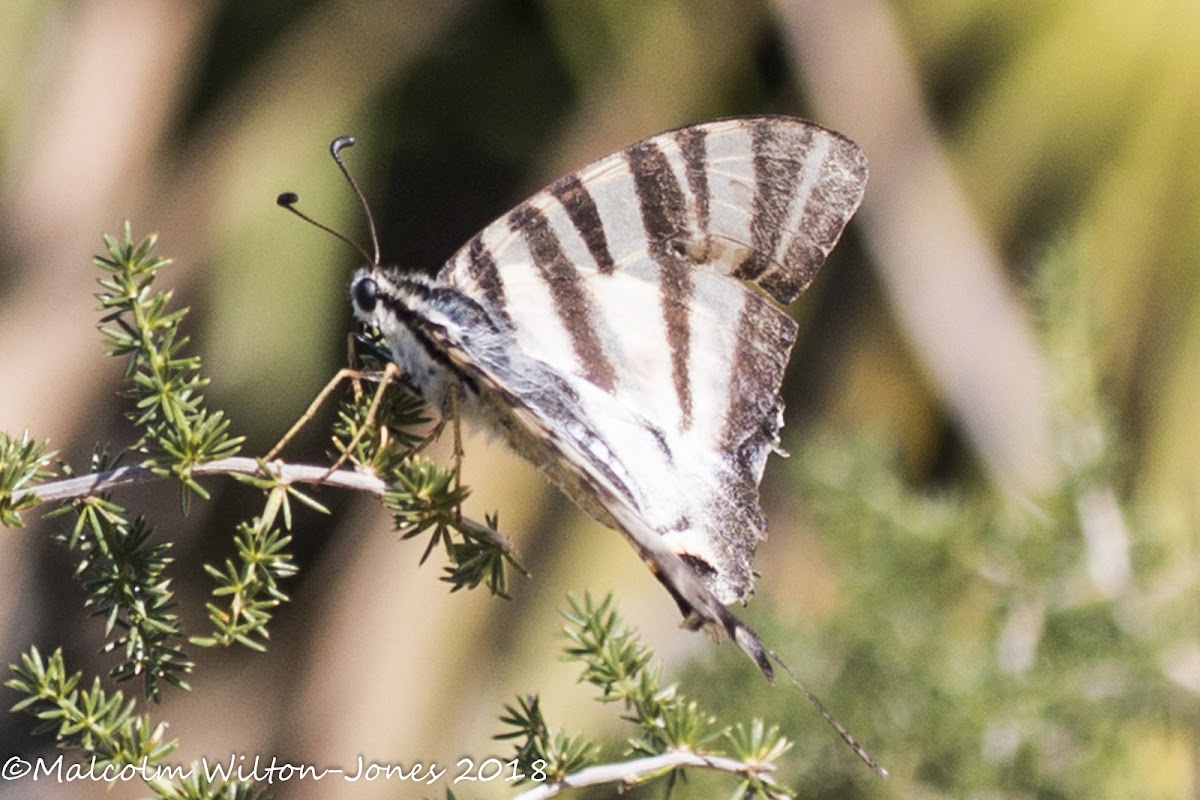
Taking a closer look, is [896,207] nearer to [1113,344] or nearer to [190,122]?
[1113,344]

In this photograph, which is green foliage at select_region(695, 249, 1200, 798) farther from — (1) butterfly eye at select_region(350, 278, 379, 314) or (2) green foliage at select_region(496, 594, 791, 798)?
(1) butterfly eye at select_region(350, 278, 379, 314)

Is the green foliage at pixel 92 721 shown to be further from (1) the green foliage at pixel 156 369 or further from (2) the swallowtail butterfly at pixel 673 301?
(2) the swallowtail butterfly at pixel 673 301

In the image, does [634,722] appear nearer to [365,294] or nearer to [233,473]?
[233,473]

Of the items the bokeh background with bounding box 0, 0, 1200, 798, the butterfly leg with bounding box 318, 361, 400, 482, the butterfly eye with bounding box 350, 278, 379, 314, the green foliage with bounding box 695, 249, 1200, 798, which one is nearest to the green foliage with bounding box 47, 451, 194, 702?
the butterfly leg with bounding box 318, 361, 400, 482

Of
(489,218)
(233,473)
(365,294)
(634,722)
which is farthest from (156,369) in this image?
(489,218)

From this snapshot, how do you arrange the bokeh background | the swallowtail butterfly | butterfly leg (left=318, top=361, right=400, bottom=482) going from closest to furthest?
butterfly leg (left=318, top=361, right=400, bottom=482)
the swallowtail butterfly
the bokeh background

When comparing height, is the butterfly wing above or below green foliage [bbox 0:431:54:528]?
above
